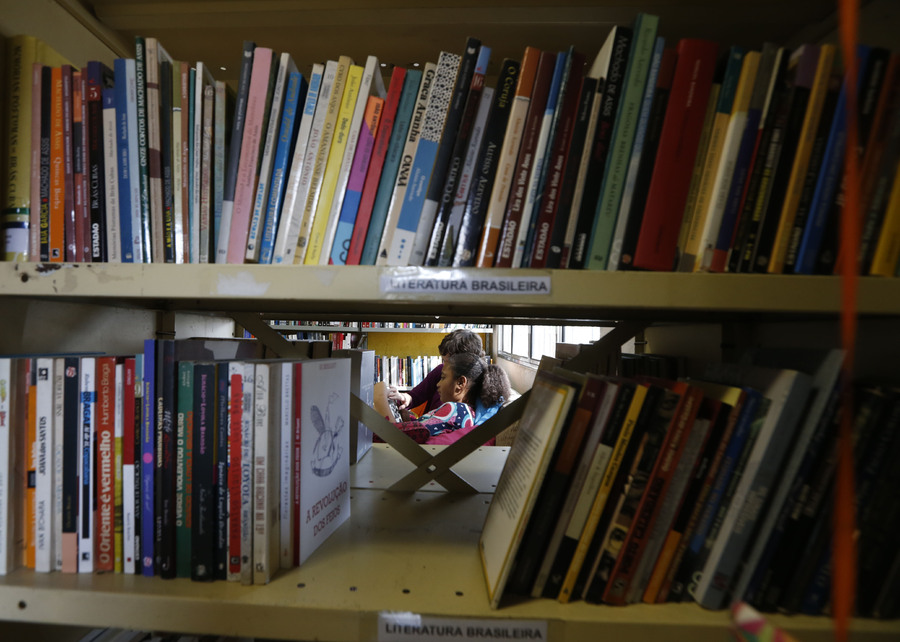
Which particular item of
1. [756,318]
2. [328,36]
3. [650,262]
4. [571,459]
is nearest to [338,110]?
[328,36]

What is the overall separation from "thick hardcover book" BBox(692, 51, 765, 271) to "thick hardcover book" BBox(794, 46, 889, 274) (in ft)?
0.30

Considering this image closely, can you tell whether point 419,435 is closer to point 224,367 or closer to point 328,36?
point 224,367

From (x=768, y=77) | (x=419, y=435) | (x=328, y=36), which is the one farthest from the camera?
(x=419, y=435)

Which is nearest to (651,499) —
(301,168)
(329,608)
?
(329,608)

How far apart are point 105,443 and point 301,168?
1.59 feet

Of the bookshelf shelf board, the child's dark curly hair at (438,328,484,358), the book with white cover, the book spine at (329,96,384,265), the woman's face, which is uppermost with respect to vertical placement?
the book spine at (329,96,384,265)

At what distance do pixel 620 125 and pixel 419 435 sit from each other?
1.28 metres

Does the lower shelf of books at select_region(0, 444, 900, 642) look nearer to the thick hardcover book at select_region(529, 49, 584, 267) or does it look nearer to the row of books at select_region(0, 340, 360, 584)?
the row of books at select_region(0, 340, 360, 584)

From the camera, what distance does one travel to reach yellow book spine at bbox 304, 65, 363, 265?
0.65 meters

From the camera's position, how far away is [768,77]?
1.92 feet

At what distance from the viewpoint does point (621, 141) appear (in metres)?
0.60

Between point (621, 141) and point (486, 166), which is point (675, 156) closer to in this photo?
point (621, 141)

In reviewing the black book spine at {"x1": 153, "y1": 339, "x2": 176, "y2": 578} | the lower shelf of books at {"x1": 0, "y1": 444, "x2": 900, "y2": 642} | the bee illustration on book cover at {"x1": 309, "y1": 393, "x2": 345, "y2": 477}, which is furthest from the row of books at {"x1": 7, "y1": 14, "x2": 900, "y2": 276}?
the lower shelf of books at {"x1": 0, "y1": 444, "x2": 900, "y2": 642}

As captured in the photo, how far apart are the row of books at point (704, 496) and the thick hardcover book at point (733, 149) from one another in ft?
0.65
